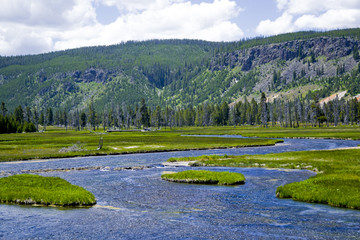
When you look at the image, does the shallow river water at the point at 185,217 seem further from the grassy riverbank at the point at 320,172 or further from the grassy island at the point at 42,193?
the grassy island at the point at 42,193

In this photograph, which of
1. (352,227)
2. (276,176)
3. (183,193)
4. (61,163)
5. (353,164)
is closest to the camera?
(352,227)

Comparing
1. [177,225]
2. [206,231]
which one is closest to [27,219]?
[177,225]

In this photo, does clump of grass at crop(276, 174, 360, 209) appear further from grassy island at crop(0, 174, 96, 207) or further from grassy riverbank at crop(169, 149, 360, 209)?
grassy island at crop(0, 174, 96, 207)

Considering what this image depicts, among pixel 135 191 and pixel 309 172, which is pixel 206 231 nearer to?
pixel 135 191

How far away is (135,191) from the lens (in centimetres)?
4103

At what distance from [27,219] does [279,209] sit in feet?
71.8

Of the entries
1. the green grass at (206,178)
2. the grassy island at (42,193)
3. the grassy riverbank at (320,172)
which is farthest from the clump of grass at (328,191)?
the grassy island at (42,193)

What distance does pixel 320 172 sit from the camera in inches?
1946

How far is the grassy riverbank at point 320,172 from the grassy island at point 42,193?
2028cm

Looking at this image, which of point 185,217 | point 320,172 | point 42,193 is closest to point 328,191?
point 185,217

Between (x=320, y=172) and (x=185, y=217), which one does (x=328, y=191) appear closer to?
(x=185, y=217)

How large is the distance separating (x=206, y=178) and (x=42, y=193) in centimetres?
1990

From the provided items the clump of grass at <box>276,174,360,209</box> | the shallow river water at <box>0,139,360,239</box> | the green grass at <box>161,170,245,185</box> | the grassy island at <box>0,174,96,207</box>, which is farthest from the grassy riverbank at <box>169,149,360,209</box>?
the grassy island at <box>0,174,96,207</box>

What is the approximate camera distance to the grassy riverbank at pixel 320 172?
34094mm
